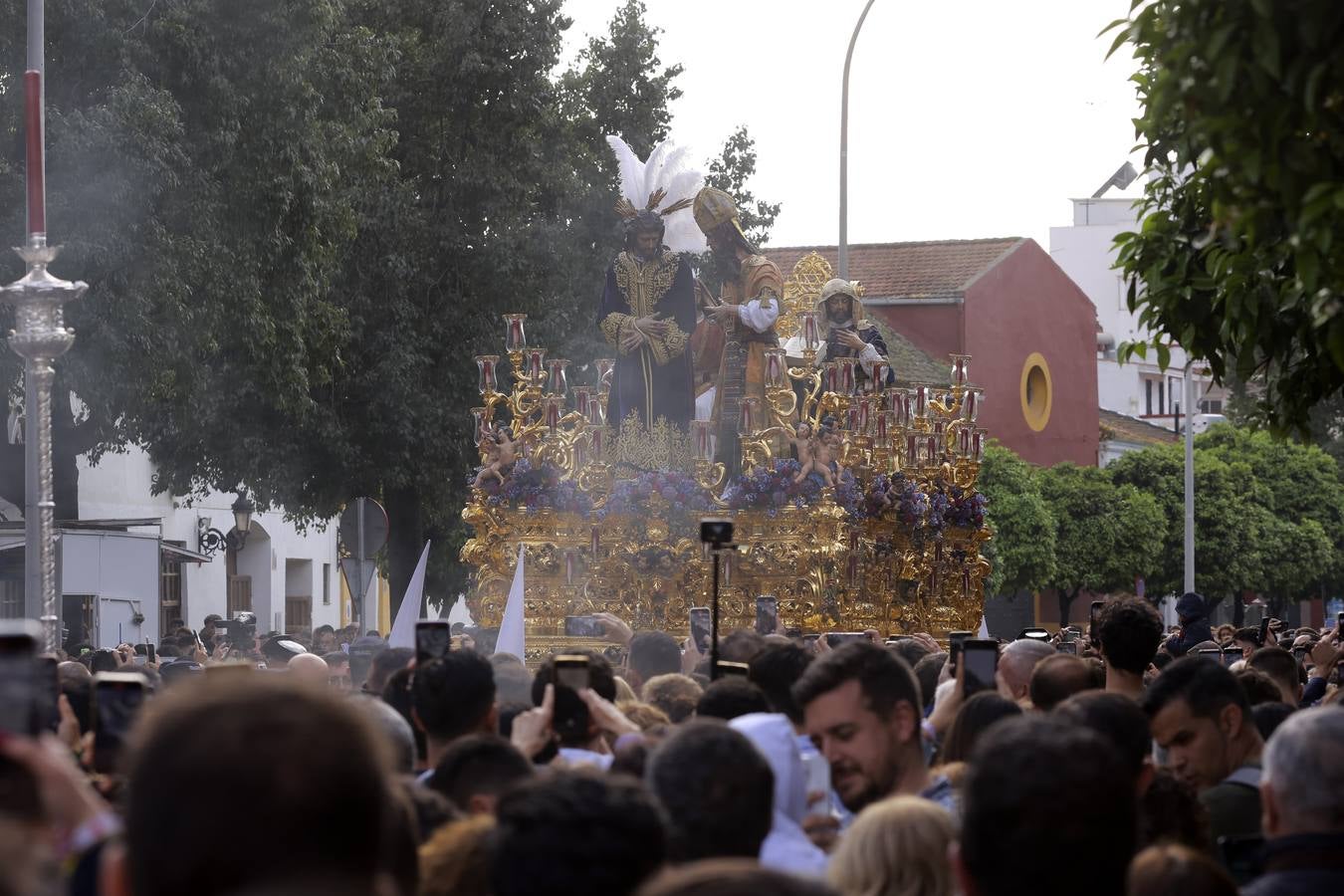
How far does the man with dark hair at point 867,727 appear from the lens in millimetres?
5594

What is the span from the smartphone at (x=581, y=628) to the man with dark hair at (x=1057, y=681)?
342 inches

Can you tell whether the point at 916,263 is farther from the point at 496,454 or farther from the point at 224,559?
the point at 496,454

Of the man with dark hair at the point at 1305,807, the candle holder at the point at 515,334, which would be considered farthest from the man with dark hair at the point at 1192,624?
the man with dark hair at the point at 1305,807

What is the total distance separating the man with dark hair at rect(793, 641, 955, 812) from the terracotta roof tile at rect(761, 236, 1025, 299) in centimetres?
4074

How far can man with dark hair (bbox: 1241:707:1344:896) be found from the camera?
434 centimetres

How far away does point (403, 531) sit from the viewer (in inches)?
1077

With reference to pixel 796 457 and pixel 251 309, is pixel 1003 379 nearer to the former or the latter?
pixel 251 309

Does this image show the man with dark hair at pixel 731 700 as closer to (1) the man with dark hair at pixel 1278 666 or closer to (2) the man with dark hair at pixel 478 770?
(2) the man with dark hair at pixel 478 770

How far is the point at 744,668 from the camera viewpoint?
696 centimetres

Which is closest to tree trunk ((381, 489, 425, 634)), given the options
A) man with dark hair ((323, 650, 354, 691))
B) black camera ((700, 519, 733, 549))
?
man with dark hair ((323, 650, 354, 691))

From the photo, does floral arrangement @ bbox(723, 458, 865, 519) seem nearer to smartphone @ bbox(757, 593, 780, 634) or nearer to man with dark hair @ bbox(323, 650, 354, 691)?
smartphone @ bbox(757, 593, 780, 634)

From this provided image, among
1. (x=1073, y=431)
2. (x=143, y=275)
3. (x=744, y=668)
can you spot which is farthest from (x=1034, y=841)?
(x=1073, y=431)

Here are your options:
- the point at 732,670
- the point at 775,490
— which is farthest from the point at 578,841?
the point at 775,490

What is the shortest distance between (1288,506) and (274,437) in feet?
108
